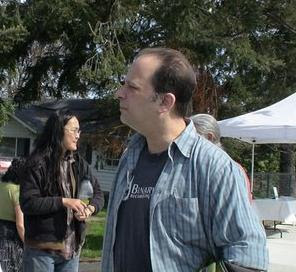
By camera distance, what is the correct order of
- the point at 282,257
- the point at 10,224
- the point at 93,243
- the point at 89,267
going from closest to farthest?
1. the point at 10,224
2. the point at 282,257
3. the point at 89,267
4. the point at 93,243

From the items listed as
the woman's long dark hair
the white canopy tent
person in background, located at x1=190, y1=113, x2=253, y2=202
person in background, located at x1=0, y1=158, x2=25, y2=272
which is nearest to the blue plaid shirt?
person in background, located at x1=190, y1=113, x2=253, y2=202

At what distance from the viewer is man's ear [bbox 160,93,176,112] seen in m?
2.28

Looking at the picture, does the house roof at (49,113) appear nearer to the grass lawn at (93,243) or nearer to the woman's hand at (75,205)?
the grass lawn at (93,243)

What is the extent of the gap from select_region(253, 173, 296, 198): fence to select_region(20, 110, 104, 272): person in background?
50.9 feet

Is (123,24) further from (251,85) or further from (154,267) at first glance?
(154,267)

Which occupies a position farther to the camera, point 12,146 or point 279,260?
point 12,146

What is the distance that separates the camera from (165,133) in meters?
2.34

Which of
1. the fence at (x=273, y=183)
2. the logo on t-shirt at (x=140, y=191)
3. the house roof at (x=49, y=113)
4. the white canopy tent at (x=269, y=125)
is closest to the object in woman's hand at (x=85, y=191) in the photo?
the logo on t-shirt at (x=140, y=191)

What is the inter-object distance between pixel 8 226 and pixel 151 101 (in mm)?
3301

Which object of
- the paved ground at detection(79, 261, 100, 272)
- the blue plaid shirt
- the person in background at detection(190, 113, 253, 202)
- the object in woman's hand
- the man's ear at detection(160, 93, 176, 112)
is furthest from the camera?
the paved ground at detection(79, 261, 100, 272)

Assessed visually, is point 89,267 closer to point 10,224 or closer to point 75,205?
point 10,224

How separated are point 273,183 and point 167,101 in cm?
1851

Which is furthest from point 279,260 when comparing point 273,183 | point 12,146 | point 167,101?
point 12,146

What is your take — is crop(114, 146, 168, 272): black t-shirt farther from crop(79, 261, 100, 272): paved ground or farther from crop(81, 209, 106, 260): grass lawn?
crop(79, 261, 100, 272): paved ground
